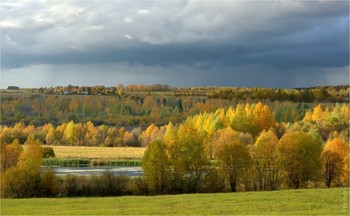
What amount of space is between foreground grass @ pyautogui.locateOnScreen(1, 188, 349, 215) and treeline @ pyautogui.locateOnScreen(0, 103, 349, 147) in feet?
254

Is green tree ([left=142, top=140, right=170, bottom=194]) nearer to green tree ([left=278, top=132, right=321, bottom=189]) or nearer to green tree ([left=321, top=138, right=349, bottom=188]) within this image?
green tree ([left=278, top=132, right=321, bottom=189])

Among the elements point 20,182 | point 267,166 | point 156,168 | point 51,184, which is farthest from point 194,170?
point 20,182

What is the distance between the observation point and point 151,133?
162m

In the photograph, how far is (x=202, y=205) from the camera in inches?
1481

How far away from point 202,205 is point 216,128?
101011 mm

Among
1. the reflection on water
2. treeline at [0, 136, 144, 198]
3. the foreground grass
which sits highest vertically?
the foreground grass

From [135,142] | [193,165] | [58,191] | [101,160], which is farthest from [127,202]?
[135,142]

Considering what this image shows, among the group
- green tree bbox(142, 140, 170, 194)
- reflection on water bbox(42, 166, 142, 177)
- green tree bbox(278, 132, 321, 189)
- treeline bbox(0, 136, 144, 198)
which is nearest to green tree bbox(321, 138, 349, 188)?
green tree bbox(278, 132, 321, 189)

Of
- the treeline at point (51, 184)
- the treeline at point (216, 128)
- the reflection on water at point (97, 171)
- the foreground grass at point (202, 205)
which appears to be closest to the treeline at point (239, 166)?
the treeline at point (51, 184)

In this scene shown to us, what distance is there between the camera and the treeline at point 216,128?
5389 inches

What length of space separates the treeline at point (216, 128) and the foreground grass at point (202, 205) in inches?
3042

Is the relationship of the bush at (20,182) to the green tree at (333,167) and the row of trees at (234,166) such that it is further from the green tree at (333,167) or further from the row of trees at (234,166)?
the green tree at (333,167)

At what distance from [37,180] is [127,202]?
19.1 m

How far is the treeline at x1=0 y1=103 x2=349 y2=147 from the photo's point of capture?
137 metres
